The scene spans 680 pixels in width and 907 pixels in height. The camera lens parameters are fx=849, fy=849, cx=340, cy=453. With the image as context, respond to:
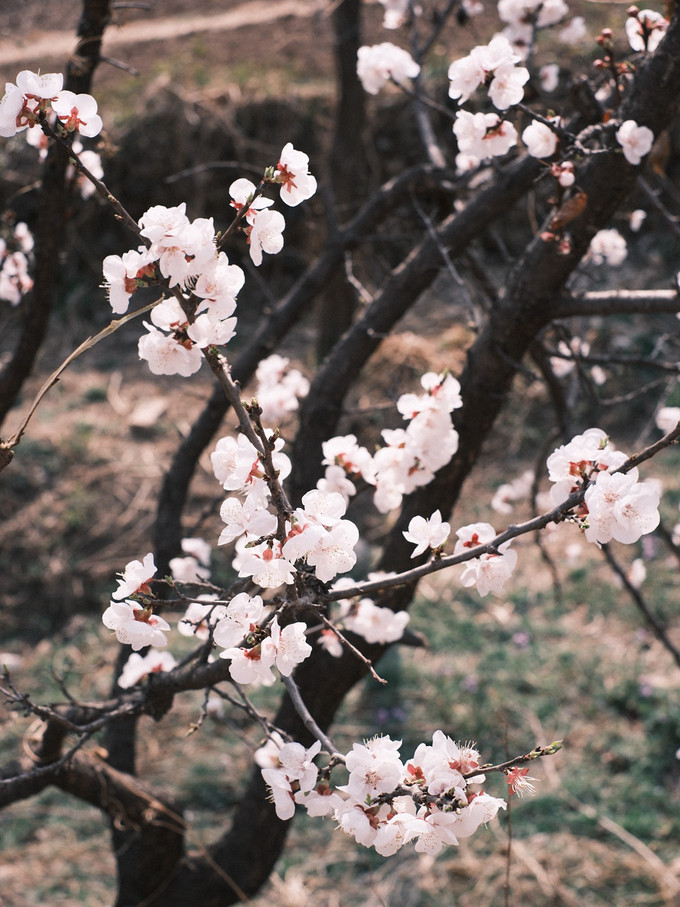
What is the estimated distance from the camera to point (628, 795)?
288 cm

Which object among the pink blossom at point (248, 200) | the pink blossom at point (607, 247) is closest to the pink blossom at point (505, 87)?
the pink blossom at point (248, 200)

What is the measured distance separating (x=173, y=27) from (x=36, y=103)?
8.76 meters

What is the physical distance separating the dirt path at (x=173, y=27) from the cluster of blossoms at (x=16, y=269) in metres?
6.48

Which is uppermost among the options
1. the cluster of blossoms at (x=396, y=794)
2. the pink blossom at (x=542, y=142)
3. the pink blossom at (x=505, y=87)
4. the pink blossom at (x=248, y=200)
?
the pink blossom at (x=542, y=142)

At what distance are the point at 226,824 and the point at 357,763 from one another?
230 centimetres

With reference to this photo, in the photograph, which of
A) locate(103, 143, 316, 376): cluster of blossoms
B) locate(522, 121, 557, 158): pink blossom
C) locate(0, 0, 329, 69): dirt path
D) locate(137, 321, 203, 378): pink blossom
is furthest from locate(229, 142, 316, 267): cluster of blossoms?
locate(0, 0, 329, 69): dirt path

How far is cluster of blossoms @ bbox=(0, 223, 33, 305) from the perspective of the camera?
2.21 meters

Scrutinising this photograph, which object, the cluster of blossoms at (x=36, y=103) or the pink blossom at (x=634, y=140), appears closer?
the cluster of blossoms at (x=36, y=103)

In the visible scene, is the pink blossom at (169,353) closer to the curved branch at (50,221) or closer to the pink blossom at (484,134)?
the pink blossom at (484,134)

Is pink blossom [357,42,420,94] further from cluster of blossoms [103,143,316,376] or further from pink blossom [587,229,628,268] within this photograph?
cluster of blossoms [103,143,316,376]

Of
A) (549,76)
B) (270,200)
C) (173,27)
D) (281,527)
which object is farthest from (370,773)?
(173,27)

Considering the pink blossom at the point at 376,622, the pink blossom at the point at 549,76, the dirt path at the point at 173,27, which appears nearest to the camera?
the pink blossom at the point at 376,622

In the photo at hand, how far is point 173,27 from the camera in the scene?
8.65 meters

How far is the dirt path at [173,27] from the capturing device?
26.9 ft
